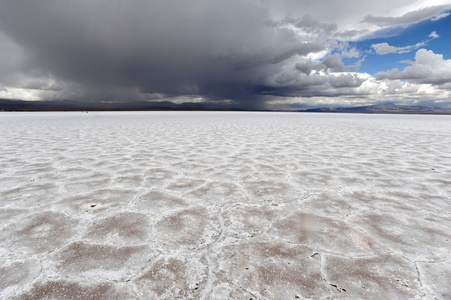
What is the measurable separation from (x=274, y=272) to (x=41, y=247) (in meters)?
2.00

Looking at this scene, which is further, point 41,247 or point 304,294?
point 41,247

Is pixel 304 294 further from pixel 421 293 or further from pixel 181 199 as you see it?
pixel 181 199

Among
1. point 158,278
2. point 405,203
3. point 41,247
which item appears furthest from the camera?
point 405,203

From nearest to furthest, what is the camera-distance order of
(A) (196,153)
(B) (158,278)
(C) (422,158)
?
(B) (158,278), (C) (422,158), (A) (196,153)


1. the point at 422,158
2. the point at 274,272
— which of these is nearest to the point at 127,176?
the point at 274,272

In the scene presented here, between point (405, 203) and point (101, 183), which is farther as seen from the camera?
point (101, 183)

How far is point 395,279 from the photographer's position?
1.70 meters

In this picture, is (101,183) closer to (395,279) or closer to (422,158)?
(395,279)

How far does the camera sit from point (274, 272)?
1.74 meters

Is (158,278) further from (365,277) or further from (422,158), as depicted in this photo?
(422,158)

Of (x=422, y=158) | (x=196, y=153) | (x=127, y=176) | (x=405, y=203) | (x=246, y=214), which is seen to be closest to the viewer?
(x=246, y=214)

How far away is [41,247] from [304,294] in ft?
7.21

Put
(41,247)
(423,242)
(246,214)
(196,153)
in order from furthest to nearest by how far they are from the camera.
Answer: (196,153) < (246,214) < (423,242) < (41,247)

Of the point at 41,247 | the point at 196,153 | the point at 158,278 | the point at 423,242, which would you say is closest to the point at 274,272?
Answer: the point at 158,278
